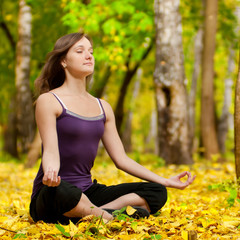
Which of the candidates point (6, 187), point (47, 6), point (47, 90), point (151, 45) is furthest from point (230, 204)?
point (47, 6)

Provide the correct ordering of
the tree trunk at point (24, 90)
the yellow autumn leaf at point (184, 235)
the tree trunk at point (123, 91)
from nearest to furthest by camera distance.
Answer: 1. the yellow autumn leaf at point (184, 235)
2. the tree trunk at point (24, 90)
3. the tree trunk at point (123, 91)

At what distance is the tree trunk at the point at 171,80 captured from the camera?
7938mm

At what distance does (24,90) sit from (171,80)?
168 inches

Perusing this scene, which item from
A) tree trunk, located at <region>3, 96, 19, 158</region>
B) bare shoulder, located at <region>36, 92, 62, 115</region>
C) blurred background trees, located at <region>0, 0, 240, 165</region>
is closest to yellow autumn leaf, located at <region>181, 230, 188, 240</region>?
bare shoulder, located at <region>36, 92, 62, 115</region>

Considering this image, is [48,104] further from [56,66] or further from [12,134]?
[12,134]

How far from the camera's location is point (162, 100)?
26.6 ft

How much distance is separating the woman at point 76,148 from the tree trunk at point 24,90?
21.7 feet

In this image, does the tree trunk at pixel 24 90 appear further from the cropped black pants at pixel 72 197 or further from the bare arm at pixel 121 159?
the cropped black pants at pixel 72 197

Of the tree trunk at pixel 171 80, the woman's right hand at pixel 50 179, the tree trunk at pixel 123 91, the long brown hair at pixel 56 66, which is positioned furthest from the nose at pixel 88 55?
the tree trunk at pixel 123 91

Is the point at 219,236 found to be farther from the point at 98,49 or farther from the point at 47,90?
the point at 98,49

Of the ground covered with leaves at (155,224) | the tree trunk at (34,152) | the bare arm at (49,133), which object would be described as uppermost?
the bare arm at (49,133)

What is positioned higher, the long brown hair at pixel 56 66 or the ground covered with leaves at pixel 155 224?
the long brown hair at pixel 56 66

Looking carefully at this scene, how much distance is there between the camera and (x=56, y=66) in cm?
385

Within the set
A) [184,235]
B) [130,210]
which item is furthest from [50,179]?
[184,235]
